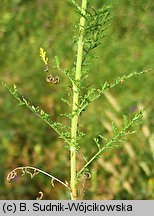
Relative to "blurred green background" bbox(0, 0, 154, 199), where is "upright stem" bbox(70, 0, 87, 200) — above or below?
below

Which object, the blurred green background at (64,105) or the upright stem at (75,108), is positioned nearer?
the upright stem at (75,108)

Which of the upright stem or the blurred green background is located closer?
the upright stem

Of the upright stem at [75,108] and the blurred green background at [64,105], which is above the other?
the blurred green background at [64,105]

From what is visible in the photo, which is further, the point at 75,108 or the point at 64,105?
→ the point at 64,105

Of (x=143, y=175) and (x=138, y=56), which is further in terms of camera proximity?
(x=138, y=56)

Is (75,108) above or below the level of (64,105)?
below

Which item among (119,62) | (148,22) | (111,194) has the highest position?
(148,22)

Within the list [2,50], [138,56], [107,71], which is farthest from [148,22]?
[2,50]

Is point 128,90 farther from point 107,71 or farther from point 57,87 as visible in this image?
point 57,87
